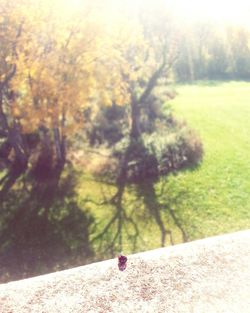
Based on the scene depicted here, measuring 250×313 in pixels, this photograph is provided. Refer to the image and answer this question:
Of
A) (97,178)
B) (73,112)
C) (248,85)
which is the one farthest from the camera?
(248,85)

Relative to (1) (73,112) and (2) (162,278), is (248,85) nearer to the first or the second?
(1) (73,112)

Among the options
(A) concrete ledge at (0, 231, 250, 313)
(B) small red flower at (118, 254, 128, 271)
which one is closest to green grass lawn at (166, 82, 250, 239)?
(A) concrete ledge at (0, 231, 250, 313)

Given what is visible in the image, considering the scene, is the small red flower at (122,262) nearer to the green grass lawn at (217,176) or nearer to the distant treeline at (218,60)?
the green grass lawn at (217,176)

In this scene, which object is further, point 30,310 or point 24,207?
point 24,207

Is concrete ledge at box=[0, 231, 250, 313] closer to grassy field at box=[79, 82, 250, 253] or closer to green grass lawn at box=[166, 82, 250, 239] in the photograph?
grassy field at box=[79, 82, 250, 253]

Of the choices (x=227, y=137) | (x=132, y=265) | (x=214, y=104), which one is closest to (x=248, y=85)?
(x=214, y=104)

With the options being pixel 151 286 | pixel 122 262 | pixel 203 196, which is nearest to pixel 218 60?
pixel 203 196

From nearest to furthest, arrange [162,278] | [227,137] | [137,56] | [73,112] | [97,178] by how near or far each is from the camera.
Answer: [162,278] → [73,112] → [97,178] → [137,56] → [227,137]
